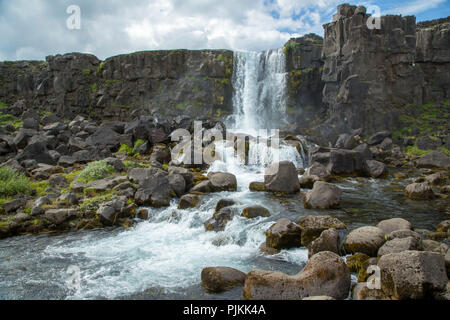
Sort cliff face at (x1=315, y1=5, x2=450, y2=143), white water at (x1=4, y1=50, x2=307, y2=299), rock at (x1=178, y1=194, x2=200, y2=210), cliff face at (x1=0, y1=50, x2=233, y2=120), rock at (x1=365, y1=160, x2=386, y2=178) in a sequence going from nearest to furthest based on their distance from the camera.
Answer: white water at (x1=4, y1=50, x2=307, y2=299) → rock at (x1=178, y1=194, x2=200, y2=210) → rock at (x1=365, y1=160, x2=386, y2=178) → cliff face at (x1=315, y1=5, x2=450, y2=143) → cliff face at (x1=0, y1=50, x2=233, y2=120)

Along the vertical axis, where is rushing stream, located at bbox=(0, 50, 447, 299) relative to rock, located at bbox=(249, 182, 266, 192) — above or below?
below

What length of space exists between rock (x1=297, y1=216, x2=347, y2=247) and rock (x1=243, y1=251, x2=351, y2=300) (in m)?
2.17

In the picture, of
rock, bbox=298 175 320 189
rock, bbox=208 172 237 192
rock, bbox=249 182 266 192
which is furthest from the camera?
rock, bbox=298 175 320 189

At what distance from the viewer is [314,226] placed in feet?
27.1

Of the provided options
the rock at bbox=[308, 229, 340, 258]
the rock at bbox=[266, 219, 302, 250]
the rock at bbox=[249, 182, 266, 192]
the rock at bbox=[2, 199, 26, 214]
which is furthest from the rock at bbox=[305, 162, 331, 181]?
the rock at bbox=[2, 199, 26, 214]

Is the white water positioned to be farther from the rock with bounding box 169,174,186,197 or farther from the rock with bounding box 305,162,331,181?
the rock with bounding box 305,162,331,181

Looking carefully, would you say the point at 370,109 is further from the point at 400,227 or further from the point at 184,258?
the point at 184,258

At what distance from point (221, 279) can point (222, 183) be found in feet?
25.5

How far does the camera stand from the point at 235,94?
35.4 metres

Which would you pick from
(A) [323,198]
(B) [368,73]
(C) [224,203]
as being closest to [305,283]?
(C) [224,203]

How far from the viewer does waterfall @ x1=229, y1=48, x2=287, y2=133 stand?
33500 mm

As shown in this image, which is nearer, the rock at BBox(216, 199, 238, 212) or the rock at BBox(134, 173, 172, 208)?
the rock at BBox(216, 199, 238, 212)
